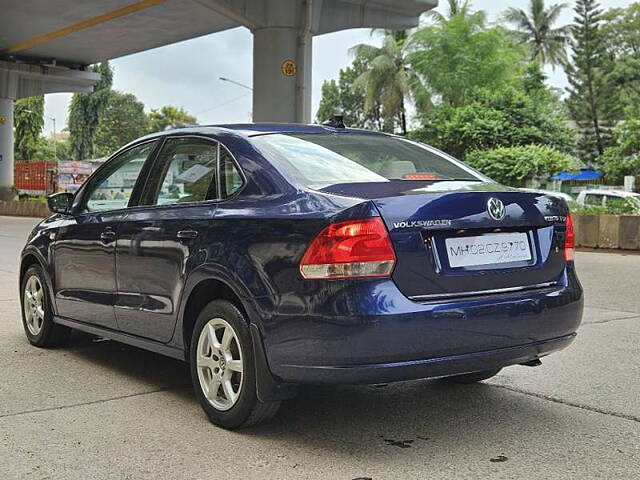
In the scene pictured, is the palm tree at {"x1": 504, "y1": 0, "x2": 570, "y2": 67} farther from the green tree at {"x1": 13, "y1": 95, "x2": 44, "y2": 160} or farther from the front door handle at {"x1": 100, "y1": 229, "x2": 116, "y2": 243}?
the front door handle at {"x1": 100, "y1": 229, "x2": 116, "y2": 243}

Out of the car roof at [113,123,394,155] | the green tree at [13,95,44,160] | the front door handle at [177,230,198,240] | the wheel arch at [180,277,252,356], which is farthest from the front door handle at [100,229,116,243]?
the green tree at [13,95,44,160]

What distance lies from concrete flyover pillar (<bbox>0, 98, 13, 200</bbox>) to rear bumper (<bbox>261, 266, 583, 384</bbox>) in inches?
1741

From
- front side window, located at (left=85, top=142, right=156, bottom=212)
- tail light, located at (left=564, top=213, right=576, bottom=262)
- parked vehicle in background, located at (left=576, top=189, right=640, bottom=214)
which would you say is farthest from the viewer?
parked vehicle in background, located at (left=576, top=189, right=640, bottom=214)

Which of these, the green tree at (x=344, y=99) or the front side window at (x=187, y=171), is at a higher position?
the green tree at (x=344, y=99)

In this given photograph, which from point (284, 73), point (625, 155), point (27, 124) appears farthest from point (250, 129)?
point (27, 124)

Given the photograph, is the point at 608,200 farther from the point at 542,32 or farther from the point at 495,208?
the point at 542,32

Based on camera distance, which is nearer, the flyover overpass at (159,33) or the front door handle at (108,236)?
the front door handle at (108,236)

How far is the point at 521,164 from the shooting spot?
3067 cm

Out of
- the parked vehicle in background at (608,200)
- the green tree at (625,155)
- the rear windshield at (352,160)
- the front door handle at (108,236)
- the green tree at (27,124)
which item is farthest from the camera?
the green tree at (27,124)

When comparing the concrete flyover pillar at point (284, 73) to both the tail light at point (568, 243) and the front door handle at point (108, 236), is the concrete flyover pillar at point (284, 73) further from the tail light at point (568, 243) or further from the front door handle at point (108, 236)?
the tail light at point (568, 243)

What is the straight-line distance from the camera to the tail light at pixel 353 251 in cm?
360

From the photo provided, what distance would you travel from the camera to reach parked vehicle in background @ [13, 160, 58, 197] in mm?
44656

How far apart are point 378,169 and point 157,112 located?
99.5 m

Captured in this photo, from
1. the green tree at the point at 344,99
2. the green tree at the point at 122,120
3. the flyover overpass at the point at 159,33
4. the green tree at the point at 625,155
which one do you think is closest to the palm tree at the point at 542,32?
the green tree at the point at 344,99
